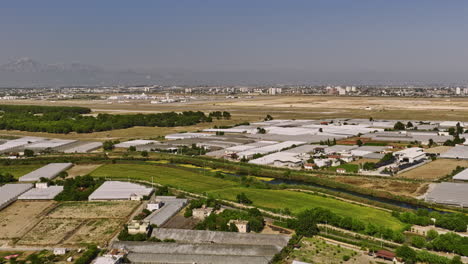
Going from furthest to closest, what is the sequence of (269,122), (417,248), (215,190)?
(269,122) < (215,190) < (417,248)

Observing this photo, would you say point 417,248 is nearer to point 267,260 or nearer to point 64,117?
point 267,260

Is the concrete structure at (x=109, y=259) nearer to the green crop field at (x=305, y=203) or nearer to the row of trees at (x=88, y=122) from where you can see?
the green crop field at (x=305, y=203)

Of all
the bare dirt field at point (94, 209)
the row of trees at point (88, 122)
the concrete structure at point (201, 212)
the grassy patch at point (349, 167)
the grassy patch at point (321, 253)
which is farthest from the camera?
the row of trees at point (88, 122)

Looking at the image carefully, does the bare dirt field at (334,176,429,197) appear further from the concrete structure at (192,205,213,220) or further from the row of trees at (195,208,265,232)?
the concrete structure at (192,205,213,220)

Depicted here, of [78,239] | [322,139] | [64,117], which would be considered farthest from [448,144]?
[64,117]

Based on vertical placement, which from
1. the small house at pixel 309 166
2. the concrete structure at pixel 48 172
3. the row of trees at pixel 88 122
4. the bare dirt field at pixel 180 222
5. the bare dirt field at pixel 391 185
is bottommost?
the bare dirt field at pixel 180 222

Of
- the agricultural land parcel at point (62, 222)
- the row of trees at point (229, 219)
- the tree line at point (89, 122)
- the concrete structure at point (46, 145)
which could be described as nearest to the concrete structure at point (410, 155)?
the row of trees at point (229, 219)
